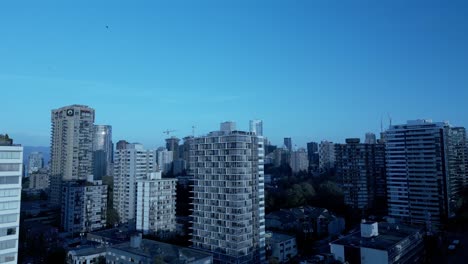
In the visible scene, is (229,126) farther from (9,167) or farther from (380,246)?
(9,167)

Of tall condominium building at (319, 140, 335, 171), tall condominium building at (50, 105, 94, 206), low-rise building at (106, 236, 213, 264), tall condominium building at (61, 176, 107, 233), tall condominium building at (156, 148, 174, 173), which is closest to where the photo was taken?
low-rise building at (106, 236, 213, 264)

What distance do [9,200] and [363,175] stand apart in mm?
46244

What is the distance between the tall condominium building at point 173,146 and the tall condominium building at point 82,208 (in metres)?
44.3

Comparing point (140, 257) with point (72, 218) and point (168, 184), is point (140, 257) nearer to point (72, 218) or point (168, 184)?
point (168, 184)

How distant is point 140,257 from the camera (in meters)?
24.3

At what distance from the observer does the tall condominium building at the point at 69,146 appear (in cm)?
5766

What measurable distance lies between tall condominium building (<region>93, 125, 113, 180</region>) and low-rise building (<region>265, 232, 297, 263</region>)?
189 ft

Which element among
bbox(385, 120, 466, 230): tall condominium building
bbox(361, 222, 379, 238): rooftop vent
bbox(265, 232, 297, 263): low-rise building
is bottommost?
bbox(265, 232, 297, 263): low-rise building

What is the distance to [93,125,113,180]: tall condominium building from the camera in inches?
3211

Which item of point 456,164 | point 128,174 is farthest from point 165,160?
point 456,164

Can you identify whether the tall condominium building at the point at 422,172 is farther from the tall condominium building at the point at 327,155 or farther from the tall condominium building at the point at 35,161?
the tall condominium building at the point at 35,161

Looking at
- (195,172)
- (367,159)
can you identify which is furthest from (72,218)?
(367,159)

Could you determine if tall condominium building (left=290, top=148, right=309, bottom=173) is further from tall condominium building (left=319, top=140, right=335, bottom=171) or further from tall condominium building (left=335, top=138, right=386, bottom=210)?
tall condominium building (left=335, top=138, right=386, bottom=210)

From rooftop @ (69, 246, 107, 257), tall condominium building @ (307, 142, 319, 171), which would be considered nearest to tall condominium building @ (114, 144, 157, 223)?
rooftop @ (69, 246, 107, 257)
